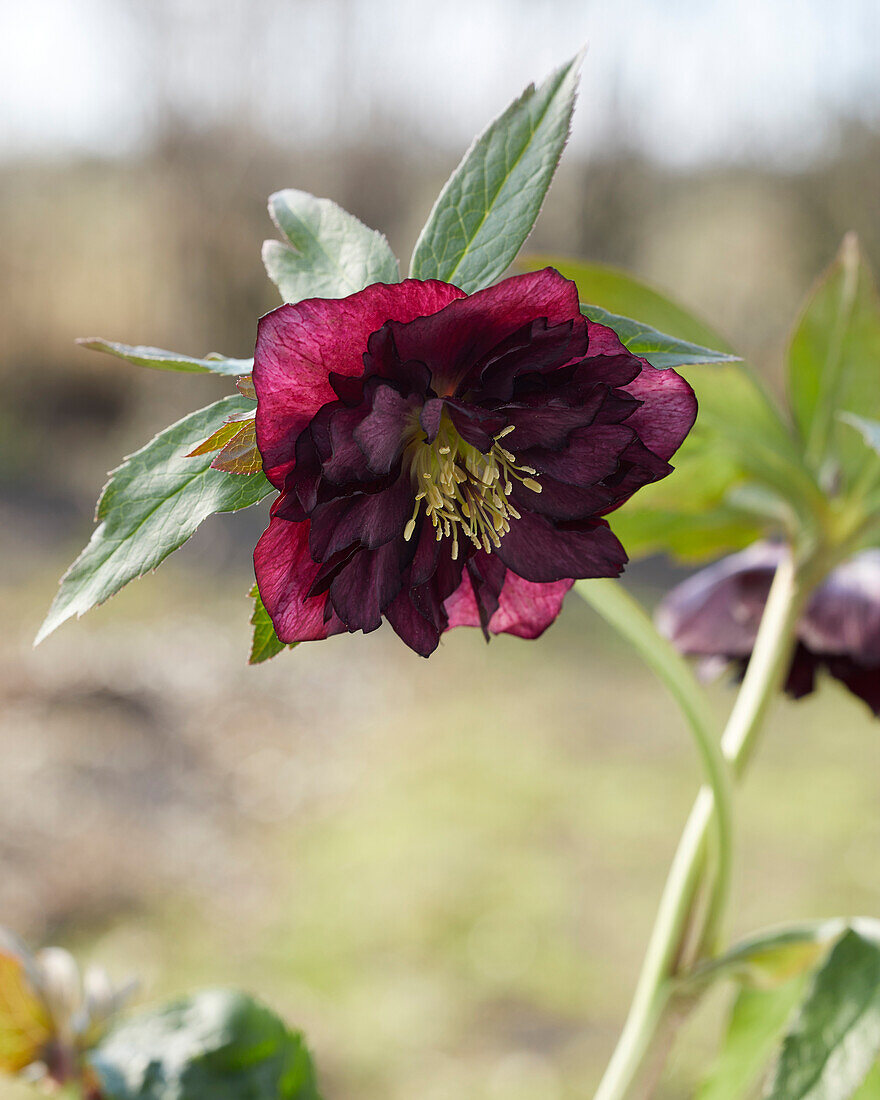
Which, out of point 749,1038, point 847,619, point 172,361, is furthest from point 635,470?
point 749,1038

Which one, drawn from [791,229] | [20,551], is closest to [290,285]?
[20,551]

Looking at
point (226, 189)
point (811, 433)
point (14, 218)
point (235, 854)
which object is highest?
point (811, 433)

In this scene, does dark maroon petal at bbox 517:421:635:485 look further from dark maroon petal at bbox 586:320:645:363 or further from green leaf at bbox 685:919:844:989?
green leaf at bbox 685:919:844:989

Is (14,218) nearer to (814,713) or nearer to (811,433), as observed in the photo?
(814,713)

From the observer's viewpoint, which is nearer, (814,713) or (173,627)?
(814,713)

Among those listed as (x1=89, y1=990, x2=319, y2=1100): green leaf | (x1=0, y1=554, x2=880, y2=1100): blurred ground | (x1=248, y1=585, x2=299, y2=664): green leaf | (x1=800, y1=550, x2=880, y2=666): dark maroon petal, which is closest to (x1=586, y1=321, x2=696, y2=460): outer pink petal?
(x1=248, y1=585, x2=299, y2=664): green leaf

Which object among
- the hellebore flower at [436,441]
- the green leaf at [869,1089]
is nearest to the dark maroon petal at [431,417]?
the hellebore flower at [436,441]
